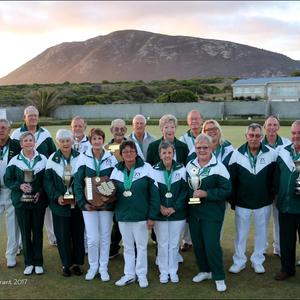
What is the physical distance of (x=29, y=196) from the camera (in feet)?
16.2

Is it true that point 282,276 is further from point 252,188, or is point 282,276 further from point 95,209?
point 95,209

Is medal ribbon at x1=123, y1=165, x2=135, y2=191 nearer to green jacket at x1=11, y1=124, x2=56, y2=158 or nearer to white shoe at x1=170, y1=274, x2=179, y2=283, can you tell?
white shoe at x1=170, y1=274, x2=179, y2=283

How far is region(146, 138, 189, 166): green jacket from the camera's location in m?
5.50

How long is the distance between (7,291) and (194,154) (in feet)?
8.16

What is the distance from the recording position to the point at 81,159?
4.81m

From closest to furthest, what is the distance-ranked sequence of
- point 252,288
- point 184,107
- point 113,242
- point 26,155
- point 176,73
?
1. point 252,288
2. point 26,155
3. point 113,242
4. point 184,107
5. point 176,73

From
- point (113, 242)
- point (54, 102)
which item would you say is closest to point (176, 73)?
point (54, 102)

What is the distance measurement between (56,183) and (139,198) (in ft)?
3.25

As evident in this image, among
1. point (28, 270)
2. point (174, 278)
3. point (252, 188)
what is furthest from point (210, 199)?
point (28, 270)

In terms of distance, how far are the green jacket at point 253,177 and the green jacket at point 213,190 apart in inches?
14.8

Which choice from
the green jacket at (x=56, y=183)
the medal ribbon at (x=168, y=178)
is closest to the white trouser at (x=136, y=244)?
the medal ribbon at (x=168, y=178)

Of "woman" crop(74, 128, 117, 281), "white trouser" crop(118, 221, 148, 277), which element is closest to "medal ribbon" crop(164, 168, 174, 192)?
"white trouser" crop(118, 221, 148, 277)

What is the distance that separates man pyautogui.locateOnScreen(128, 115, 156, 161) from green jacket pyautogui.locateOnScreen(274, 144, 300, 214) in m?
1.81

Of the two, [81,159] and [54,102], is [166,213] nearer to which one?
[81,159]
